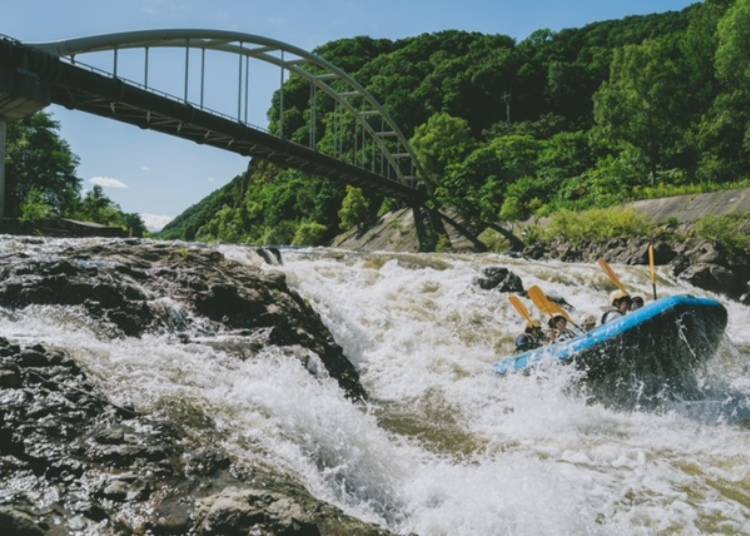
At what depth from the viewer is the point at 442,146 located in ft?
159

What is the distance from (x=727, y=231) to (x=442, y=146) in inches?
1205

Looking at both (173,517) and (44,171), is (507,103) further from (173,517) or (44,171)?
(173,517)

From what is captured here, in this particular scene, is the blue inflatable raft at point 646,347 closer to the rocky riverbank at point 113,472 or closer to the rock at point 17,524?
the rocky riverbank at point 113,472

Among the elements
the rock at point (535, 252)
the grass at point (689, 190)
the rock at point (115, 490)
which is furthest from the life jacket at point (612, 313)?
the grass at point (689, 190)

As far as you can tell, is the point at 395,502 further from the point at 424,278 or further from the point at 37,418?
the point at 424,278

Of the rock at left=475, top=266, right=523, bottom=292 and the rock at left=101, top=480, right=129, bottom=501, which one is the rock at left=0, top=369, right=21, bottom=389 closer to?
the rock at left=101, top=480, right=129, bottom=501

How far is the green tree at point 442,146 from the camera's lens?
157 ft

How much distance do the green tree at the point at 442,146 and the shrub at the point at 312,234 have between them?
36.5 ft

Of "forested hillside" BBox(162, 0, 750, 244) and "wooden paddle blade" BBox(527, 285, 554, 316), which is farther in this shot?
"forested hillside" BBox(162, 0, 750, 244)

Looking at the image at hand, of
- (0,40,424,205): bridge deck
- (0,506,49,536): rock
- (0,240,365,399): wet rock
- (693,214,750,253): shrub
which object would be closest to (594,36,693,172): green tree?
(693,214,750,253): shrub

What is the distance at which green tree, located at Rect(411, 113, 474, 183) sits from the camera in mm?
47969

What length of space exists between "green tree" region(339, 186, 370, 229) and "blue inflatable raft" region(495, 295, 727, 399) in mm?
40306

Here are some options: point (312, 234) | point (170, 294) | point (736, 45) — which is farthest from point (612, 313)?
point (312, 234)

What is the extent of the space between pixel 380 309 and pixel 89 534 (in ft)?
28.0
